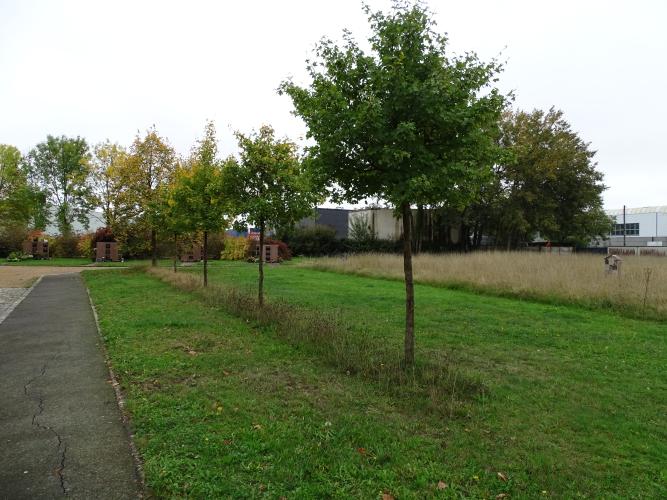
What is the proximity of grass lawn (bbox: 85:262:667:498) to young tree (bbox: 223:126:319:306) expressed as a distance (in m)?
2.55

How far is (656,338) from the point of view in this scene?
336 inches

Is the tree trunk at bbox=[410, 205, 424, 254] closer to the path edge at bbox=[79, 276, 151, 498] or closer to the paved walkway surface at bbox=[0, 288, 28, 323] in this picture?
the paved walkway surface at bbox=[0, 288, 28, 323]

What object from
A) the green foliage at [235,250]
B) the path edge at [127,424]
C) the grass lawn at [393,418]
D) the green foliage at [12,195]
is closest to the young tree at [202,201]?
the grass lawn at [393,418]

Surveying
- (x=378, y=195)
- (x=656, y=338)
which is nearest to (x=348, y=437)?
(x=378, y=195)

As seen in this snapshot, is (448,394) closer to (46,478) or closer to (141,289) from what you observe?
(46,478)

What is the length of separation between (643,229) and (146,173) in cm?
6779

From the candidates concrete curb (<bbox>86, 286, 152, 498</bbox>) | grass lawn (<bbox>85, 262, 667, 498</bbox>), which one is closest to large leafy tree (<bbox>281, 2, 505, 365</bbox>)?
grass lawn (<bbox>85, 262, 667, 498</bbox>)

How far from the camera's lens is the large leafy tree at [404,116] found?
528cm

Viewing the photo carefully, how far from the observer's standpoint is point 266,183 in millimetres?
10383

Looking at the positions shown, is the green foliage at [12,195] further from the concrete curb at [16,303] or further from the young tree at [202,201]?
the young tree at [202,201]

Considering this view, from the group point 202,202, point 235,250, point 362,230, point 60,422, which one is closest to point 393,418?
point 60,422

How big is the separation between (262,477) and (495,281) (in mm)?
13309

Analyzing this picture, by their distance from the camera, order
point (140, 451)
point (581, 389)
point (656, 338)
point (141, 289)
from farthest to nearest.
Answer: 1. point (141, 289)
2. point (656, 338)
3. point (581, 389)
4. point (140, 451)

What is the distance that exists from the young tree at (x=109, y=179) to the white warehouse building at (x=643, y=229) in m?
60.2
